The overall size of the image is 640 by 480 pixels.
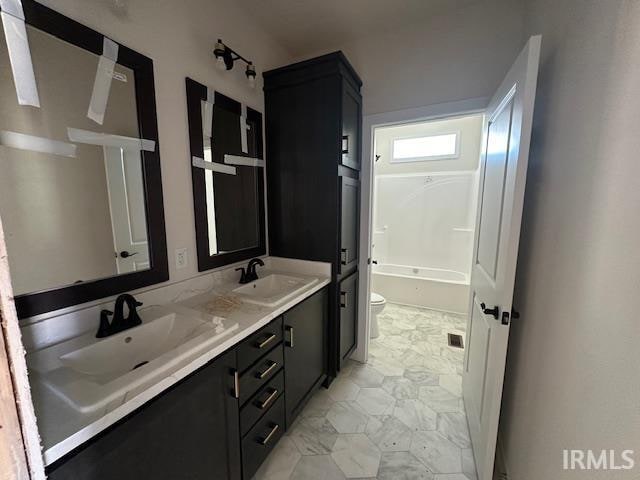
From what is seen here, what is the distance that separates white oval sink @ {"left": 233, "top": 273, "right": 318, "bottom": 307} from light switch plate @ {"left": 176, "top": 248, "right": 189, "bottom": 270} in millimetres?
327

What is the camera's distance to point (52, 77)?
94 centimetres

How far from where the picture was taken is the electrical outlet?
1.39 metres

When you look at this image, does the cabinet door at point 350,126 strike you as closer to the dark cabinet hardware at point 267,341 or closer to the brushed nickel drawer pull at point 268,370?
the dark cabinet hardware at point 267,341

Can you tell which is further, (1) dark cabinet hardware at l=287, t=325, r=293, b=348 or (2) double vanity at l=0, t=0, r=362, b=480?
(1) dark cabinet hardware at l=287, t=325, r=293, b=348

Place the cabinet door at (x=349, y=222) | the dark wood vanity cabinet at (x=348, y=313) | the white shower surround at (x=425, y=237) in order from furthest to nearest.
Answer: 1. the white shower surround at (x=425, y=237)
2. the dark wood vanity cabinet at (x=348, y=313)
3. the cabinet door at (x=349, y=222)

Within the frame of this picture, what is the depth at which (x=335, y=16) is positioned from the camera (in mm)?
1740

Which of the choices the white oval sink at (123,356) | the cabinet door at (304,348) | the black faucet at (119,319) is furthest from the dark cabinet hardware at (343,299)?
the black faucet at (119,319)

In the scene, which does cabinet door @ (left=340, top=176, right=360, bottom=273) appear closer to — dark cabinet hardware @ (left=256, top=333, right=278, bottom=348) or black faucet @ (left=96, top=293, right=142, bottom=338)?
dark cabinet hardware @ (left=256, top=333, right=278, bottom=348)

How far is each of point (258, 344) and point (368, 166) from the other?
158 cm

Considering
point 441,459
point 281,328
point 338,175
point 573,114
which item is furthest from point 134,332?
point 573,114

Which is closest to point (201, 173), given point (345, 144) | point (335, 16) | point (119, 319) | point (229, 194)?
point (229, 194)

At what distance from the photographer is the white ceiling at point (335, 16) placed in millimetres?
1633

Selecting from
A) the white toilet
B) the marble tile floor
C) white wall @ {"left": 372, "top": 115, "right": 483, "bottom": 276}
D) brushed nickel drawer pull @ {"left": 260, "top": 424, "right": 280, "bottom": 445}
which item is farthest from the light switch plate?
white wall @ {"left": 372, "top": 115, "right": 483, "bottom": 276}

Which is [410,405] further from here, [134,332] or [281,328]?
[134,332]
